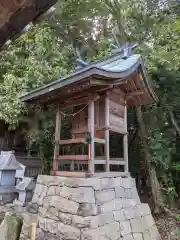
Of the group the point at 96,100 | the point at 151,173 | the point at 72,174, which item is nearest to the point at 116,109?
the point at 96,100

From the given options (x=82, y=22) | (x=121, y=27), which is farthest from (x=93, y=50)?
(x=121, y=27)

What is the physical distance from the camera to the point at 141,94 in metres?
6.13

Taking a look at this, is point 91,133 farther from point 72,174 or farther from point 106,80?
point 106,80

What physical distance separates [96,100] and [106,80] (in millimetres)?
645

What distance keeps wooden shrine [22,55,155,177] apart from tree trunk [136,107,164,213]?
1.71 metres

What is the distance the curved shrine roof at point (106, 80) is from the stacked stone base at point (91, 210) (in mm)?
1956

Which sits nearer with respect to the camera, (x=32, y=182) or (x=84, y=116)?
(x=84, y=116)

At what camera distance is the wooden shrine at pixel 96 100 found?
4723 millimetres

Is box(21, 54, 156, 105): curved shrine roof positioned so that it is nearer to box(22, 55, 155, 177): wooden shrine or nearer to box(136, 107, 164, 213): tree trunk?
box(22, 55, 155, 177): wooden shrine

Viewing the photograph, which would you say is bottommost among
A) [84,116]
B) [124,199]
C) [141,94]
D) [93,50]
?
[124,199]

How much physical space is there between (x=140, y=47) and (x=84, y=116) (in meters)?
4.59

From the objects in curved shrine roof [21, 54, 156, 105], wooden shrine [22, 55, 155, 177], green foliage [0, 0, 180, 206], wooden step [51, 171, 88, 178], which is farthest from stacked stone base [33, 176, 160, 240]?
green foliage [0, 0, 180, 206]

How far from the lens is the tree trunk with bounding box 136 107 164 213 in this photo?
7234 millimetres

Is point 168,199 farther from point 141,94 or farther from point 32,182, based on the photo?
point 32,182
